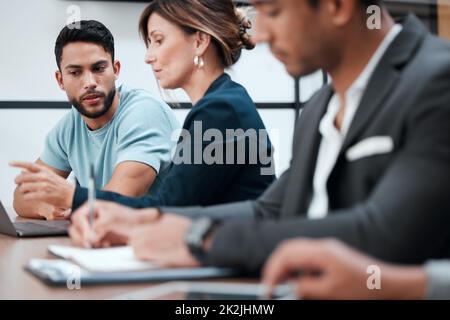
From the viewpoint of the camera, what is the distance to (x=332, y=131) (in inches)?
44.4

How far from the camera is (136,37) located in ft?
12.1

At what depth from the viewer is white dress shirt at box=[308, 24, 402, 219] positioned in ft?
3.44

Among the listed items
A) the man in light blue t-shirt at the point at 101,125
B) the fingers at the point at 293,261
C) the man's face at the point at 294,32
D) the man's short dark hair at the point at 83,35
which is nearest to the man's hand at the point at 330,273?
the fingers at the point at 293,261

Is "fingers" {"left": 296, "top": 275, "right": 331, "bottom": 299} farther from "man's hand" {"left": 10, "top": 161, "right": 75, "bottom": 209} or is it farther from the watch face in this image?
"man's hand" {"left": 10, "top": 161, "right": 75, "bottom": 209}

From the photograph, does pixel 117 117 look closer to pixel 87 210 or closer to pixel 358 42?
pixel 87 210

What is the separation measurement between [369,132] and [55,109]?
2808 mm

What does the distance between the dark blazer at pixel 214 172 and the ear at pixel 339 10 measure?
70 cm

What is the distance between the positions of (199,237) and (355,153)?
10.1 inches

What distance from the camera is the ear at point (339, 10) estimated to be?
98cm

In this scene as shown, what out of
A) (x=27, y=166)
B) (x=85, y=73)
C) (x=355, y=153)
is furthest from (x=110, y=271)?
(x=85, y=73)

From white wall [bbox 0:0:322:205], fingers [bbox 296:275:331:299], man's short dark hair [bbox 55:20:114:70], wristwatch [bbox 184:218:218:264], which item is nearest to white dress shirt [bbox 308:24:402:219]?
wristwatch [bbox 184:218:218:264]

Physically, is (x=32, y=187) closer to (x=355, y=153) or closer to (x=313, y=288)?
(x=355, y=153)

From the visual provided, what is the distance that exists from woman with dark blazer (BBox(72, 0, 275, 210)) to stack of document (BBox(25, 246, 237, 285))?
21.2 inches
